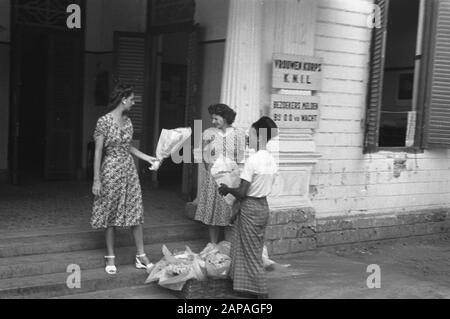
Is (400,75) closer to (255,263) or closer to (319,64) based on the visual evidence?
(319,64)

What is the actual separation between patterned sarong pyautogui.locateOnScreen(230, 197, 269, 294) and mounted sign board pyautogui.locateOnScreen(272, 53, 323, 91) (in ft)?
6.60

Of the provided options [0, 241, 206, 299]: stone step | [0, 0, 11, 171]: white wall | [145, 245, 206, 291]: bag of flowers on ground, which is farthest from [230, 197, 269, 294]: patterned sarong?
[0, 0, 11, 171]: white wall

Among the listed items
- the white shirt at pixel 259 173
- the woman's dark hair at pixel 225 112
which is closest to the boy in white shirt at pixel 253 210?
the white shirt at pixel 259 173

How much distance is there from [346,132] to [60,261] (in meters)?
4.02

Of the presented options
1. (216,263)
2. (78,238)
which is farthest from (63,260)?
(216,263)

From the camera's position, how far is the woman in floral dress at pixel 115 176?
5695 mm

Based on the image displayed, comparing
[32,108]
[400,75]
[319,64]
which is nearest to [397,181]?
[319,64]

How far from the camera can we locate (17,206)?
7453mm

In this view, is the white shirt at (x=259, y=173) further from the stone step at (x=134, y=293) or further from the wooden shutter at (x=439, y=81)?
the wooden shutter at (x=439, y=81)

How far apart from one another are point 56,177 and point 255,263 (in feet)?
16.8

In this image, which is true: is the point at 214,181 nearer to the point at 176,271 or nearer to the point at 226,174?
the point at 226,174

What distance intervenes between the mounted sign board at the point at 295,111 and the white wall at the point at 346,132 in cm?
23

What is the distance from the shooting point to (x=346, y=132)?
7891 mm

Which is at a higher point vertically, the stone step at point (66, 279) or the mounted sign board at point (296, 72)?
the mounted sign board at point (296, 72)
